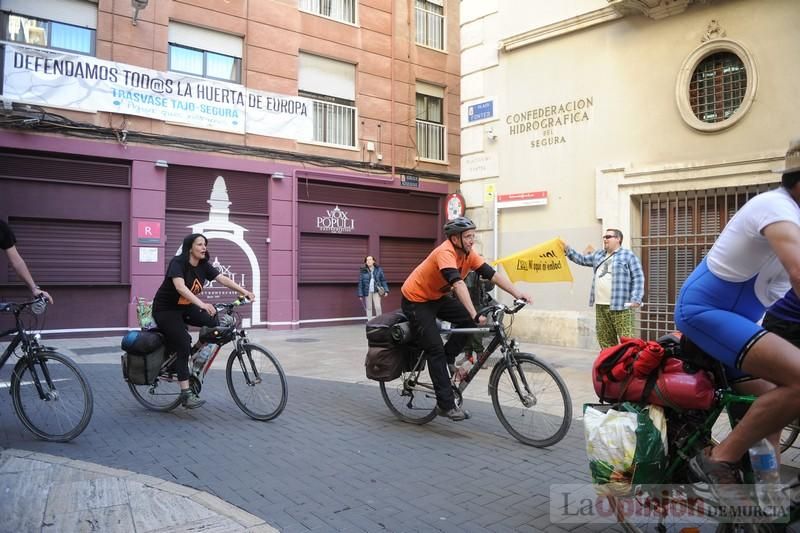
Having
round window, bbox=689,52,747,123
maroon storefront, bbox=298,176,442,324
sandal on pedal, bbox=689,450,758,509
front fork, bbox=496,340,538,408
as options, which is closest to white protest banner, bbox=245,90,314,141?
maroon storefront, bbox=298,176,442,324

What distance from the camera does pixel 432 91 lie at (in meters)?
18.1

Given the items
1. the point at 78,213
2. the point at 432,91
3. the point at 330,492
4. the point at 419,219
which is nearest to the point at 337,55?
the point at 432,91

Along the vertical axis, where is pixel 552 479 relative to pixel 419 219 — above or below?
below

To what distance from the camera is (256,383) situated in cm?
547

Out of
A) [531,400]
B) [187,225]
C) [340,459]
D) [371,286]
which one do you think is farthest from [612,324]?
[187,225]

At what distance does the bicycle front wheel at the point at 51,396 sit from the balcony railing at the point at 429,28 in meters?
15.5

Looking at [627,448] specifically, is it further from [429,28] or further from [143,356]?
[429,28]

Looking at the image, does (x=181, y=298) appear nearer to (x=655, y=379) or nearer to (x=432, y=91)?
(x=655, y=379)

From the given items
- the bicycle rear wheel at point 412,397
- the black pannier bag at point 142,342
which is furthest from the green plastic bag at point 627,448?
the black pannier bag at point 142,342

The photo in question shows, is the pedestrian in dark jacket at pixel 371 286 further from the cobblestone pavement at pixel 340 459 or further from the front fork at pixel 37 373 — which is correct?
the front fork at pixel 37 373

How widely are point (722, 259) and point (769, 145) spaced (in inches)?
287

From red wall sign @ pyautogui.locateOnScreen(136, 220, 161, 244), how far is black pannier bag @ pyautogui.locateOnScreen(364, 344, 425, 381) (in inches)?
362

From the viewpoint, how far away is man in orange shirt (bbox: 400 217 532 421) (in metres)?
4.89

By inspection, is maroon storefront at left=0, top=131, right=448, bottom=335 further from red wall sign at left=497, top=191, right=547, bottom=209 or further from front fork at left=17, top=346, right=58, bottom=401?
front fork at left=17, top=346, right=58, bottom=401
